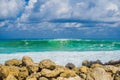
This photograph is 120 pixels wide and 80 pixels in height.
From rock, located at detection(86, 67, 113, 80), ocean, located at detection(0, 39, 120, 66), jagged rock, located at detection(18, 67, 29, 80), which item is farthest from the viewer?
ocean, located at detection(0, 39, 120, 66)

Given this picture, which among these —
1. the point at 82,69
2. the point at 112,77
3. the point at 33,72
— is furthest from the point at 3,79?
the point at 112,77

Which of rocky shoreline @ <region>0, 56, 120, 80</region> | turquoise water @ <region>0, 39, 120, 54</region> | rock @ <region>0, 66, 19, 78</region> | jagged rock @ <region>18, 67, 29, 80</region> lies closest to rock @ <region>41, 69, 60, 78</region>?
rocky shoreline @ <region>0, 56, 120, 80</region>

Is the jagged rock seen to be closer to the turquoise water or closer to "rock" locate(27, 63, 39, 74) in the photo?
"rock" locate(27, 63, 39, 74)

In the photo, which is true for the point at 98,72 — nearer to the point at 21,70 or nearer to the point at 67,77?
the point at 67,77

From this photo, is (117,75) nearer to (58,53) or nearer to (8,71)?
(8,71)

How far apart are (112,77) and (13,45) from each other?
84.9 feet

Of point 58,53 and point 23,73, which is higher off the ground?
point 23,73

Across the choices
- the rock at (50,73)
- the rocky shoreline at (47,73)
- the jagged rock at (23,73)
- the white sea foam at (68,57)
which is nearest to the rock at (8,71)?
the rocky shoreline at (47,73)

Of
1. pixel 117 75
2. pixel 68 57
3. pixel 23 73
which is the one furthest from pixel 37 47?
pixel 117 75

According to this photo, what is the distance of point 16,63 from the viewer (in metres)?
10.9

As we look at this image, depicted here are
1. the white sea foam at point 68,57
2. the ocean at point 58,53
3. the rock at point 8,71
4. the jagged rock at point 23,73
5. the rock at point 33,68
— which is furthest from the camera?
the ocean at point 58,53

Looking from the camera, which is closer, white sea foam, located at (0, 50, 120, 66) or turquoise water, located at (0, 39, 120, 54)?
white sea foam, located at (0, 50, 120, 66)

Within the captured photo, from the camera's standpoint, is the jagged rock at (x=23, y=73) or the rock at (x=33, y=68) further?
the rock at (x=33, y=68)

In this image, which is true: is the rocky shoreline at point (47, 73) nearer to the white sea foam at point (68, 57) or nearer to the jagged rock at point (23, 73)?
the jagged rock at point (23, 73)
